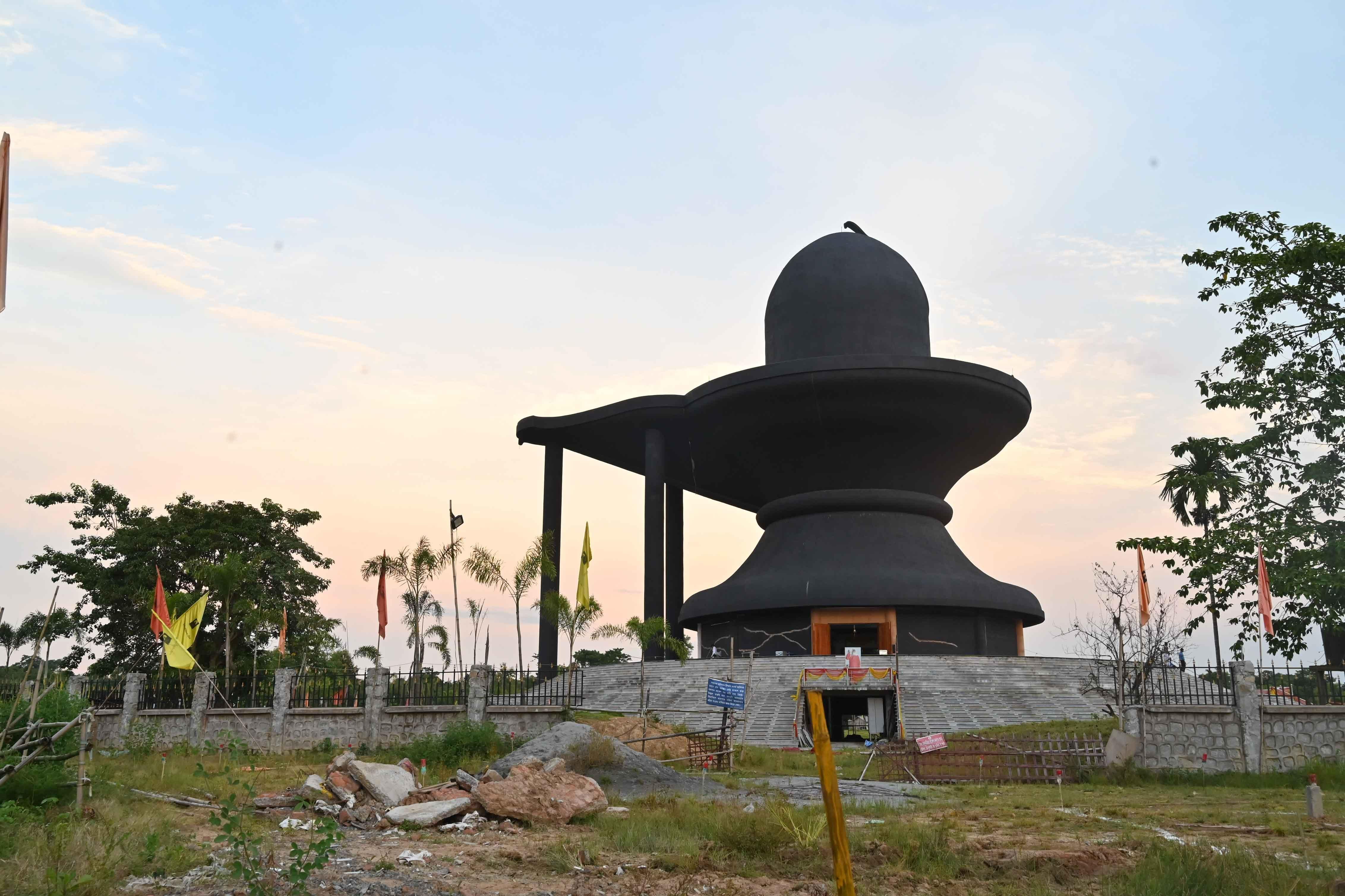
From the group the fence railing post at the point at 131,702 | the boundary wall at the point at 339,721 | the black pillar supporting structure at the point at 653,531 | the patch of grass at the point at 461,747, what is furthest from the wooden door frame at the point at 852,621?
the fence railing post at the point at 131,702

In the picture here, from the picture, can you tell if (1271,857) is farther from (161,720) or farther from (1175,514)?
(1175,514)

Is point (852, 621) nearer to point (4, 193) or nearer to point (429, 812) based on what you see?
point (429, 812)

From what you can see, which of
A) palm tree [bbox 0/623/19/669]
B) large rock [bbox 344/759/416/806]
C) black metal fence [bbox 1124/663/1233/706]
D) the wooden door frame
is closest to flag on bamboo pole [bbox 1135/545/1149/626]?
black metal fence [bbox 1124/663/1233/706]

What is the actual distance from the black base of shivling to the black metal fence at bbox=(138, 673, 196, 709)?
16.4 meters

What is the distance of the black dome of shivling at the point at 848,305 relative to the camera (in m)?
40.4

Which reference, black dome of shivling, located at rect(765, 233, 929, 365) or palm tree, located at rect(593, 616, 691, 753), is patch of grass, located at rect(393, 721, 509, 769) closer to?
palm tree, located at rect(593, 616, 691, 753)

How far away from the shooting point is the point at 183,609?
3441 centimetres

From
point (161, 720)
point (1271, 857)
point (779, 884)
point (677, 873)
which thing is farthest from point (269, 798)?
point (161, 720)

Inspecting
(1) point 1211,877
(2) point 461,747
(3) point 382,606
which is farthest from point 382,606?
(1) point 1211,877

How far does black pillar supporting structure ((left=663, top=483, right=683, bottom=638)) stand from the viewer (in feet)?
157

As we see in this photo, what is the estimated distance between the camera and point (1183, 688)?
21922 millimetres

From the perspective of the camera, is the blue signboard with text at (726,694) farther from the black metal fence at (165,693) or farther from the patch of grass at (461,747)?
the black metal fence at (165,693)

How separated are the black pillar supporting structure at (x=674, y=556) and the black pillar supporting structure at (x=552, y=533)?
6.53 m

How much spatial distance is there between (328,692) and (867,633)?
20.6 metres
